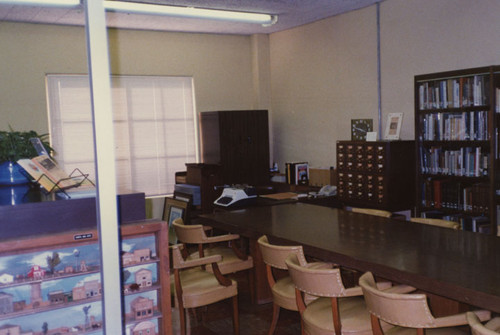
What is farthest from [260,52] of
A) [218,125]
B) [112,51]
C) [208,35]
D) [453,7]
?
[453,7]

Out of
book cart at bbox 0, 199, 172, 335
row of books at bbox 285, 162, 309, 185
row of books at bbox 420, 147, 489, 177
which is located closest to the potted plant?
book cart at bbox 0, 199, 172, 335

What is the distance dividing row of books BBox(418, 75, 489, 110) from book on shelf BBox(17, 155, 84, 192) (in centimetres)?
359

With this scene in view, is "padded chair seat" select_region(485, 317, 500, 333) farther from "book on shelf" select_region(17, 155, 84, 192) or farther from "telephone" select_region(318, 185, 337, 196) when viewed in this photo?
"telephone" select_region(318, 185, 337, 196)

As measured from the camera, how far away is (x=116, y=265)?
1438 mm

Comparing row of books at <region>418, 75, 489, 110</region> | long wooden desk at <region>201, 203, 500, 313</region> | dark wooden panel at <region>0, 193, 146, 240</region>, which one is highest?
row of books at <region>418, 75, 489, 110</region>

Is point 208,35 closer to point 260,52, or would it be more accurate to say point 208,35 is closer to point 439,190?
point 260,52

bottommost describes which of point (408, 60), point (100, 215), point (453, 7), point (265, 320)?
point (265, 320)

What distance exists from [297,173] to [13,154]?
4576mm

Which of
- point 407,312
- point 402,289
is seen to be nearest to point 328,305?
point 402,289

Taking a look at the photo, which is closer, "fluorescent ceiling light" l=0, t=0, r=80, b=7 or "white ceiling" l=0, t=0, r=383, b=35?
"fluorescent ceiling light" l=0, t=0, r=80, b=7

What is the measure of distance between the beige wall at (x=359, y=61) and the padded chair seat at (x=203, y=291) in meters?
3.18

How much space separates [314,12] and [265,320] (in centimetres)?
402

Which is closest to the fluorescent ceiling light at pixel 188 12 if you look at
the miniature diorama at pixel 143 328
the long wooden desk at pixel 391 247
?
the long wooden desk at pixel 391 247

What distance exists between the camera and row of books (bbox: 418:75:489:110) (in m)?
4.68
